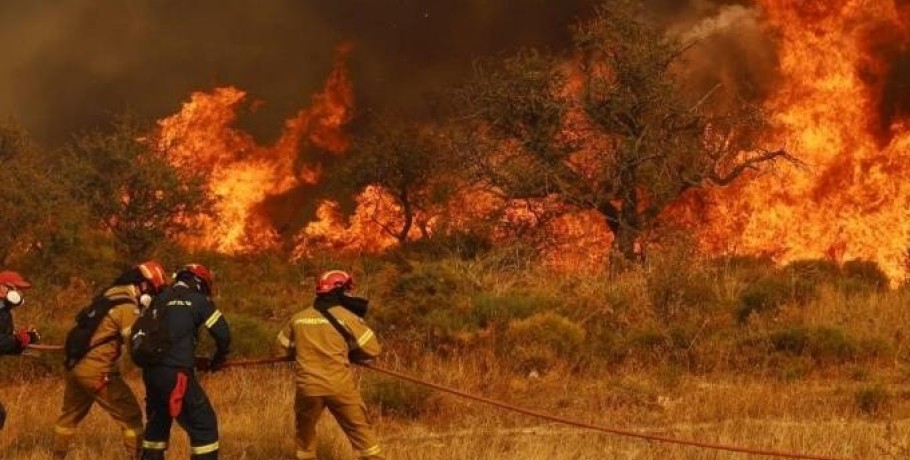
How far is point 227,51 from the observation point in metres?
43.9

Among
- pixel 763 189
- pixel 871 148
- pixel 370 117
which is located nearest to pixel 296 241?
pixel 370 117

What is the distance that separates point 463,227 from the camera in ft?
77.7

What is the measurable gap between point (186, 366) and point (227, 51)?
38.9 meters

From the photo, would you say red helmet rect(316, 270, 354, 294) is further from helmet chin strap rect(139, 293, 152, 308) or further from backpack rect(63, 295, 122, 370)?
backpack rect(63, 295, 122, 370)

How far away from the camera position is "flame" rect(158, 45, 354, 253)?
33781 mm

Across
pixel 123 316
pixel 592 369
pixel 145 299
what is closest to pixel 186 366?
pixel 145 299

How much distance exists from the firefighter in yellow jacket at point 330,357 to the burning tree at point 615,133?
13.8m

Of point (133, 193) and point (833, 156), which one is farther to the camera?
point (133, 193)

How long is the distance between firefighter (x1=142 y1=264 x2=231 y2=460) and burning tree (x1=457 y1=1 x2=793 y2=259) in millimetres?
14201

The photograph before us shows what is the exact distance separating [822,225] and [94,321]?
1800 cm

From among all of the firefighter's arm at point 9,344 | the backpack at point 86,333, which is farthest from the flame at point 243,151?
the firefighter's arm at point 9,344

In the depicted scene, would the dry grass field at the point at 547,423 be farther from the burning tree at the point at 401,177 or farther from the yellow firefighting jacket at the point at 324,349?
the burning tree at the point at 401,177

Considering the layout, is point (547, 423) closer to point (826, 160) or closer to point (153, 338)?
point (153, 338)

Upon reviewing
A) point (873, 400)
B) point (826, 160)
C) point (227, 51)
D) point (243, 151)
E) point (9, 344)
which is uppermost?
A: point (227, 51)
